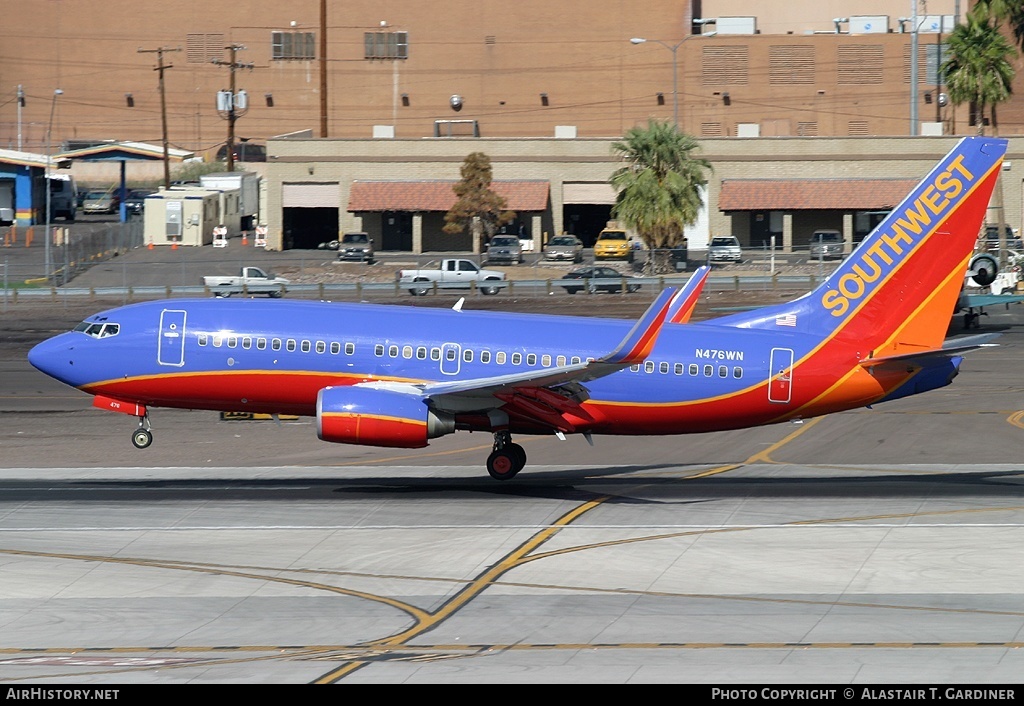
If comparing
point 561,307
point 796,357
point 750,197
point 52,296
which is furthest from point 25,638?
point 750,197

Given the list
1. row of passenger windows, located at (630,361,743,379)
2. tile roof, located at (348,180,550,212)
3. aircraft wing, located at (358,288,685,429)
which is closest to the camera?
aircraft wing, located at (358,288,685,429)

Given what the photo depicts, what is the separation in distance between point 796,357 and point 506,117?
120024 mm

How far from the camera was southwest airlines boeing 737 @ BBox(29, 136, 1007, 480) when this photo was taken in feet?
117

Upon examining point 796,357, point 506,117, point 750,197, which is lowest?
point 796,357

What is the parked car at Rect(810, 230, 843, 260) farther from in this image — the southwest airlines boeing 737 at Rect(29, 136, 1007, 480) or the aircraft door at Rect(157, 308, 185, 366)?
the aircraft door at Rect(157, 308, 185, 366)

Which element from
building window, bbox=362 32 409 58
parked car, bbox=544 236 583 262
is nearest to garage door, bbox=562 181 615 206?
parked car, bbox=544 236 583 262

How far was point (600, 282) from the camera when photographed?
86.5 metres

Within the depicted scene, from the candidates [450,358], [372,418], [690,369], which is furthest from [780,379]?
[372,418]

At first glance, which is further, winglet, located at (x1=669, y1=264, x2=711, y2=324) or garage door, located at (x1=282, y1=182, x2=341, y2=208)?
garage door, located at (x1=282, y1=182, x2=341, y2=208)

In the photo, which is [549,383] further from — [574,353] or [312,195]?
[312,195]

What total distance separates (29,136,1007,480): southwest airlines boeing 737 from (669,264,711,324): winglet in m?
1.46

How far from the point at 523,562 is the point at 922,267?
1505 centimetres

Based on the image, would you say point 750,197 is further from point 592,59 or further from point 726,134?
point 592,59

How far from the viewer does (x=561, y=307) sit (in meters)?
80.8
